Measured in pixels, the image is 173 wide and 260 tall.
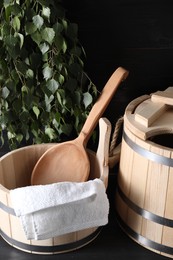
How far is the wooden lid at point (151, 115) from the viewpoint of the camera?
1.22 metres

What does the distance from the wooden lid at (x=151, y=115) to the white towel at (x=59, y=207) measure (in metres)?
0.21

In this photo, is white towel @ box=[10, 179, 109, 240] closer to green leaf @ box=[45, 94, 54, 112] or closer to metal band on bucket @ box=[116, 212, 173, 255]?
metal band on bucket @ box=[116, 212, 173, 255]

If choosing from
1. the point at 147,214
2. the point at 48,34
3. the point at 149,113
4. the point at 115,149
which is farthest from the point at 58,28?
the point at 147,214

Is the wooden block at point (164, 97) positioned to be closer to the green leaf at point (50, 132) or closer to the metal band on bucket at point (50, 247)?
the green leaf at point (50, 132)

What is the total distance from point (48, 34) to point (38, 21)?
0.05m

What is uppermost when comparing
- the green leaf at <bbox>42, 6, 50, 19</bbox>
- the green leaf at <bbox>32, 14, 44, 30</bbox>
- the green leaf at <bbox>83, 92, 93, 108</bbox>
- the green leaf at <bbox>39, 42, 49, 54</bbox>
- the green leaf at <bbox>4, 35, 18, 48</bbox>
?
the green leaf at <bbox>42, 6, 50, 19</bbox>

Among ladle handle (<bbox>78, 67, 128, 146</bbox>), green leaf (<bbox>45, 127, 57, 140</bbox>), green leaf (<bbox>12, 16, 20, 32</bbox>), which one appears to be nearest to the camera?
green leaf (<bbox>12, 16, 20, 32</bbox>)

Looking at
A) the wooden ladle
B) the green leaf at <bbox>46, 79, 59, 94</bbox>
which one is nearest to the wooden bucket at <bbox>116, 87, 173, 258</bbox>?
the wooden ladle

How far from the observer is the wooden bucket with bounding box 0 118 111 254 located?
4.13 feet

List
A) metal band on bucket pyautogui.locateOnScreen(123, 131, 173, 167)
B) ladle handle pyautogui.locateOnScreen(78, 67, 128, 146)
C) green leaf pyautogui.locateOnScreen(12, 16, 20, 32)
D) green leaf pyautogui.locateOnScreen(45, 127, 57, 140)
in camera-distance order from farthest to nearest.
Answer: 1. green leaf pyautogui.locateOnScreen(45, 127, 57, 140)
2. ladle handle pyautogui.locateOnScreen(78, 67, 128, 146)
3. green leaf pyautogui.locateOnScreen(12, 16, 20, 32)
4. metal band on bucket pyautogui.locateOnScreen(123, 131, 173, 167)

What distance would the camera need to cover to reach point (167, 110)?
1339mm

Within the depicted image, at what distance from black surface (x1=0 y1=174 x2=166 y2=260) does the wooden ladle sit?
0.71 ft

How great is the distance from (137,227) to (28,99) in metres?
0.55

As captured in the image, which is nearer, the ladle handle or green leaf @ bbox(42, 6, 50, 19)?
green leaf @ bbox(42, 6, 50, 19)
